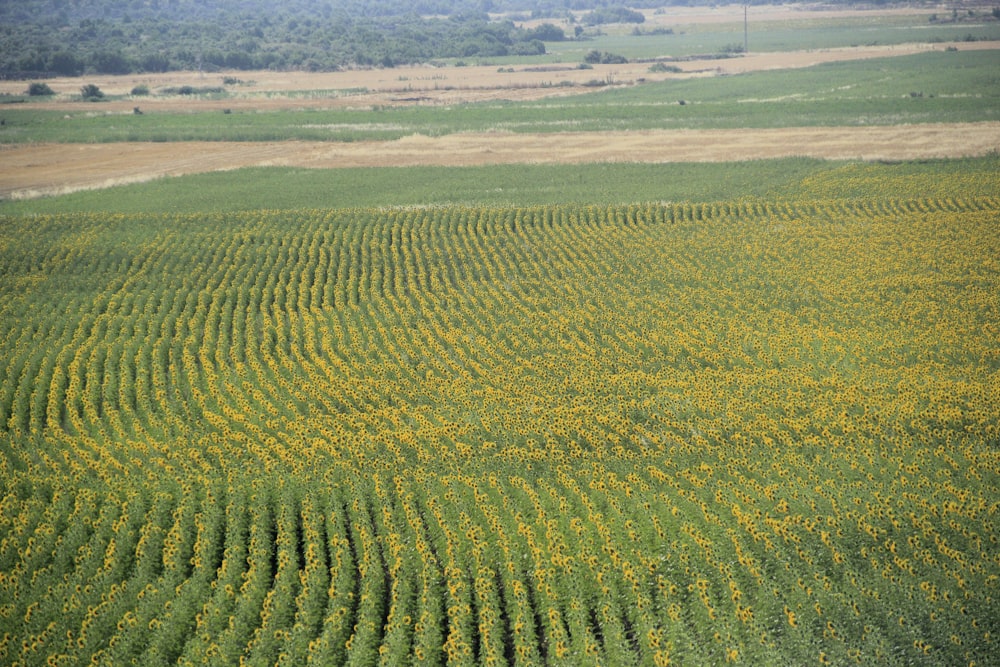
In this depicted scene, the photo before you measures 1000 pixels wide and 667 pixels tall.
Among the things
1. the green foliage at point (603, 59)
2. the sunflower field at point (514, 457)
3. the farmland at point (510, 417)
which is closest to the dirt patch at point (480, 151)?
the farmland at point (510, 417)

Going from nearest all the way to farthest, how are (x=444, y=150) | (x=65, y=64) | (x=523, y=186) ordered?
(x=523, y=186) → (x=444, y=150) → (x=65, y=64)

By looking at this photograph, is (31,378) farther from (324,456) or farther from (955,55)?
(955,55)

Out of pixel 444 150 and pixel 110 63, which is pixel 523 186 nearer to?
pixel 444 150

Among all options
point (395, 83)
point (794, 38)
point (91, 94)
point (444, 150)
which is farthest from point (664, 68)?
point (91, 94)

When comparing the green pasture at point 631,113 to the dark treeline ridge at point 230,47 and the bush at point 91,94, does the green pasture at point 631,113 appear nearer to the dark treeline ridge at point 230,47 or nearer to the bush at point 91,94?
the bush at point 91,94

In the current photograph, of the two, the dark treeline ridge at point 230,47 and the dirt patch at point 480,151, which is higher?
the dark treeline ridge at point 230,47
